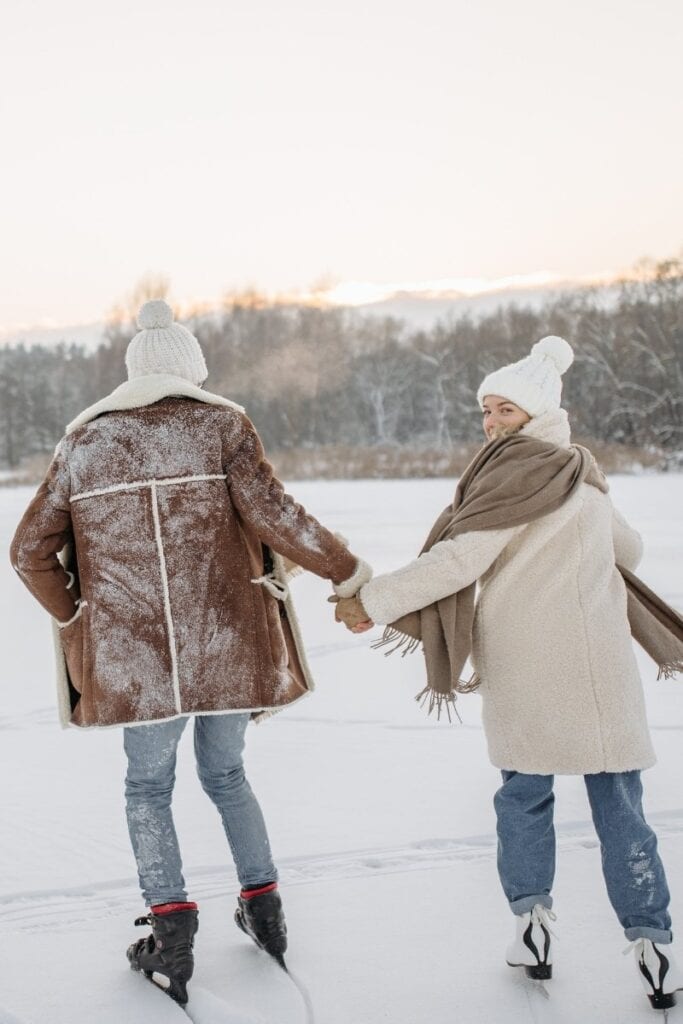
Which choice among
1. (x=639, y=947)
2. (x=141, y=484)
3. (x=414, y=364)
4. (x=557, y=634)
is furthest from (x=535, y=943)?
(x=414, y=364)

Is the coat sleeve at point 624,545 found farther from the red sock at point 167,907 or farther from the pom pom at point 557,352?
the red sock at point 167,907

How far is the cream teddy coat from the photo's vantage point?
2.46 m

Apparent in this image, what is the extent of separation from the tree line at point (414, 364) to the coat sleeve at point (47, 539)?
38.9 m

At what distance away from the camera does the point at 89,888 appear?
314 cm

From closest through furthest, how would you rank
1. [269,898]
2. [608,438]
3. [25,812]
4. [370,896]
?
[269,898] < [370,896] < [25,812] < [608,438]

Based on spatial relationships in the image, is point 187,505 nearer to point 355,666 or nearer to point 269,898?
point 269,898

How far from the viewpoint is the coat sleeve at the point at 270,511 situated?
2.52m

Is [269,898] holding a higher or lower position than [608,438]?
higher

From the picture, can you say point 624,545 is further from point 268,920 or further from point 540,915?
point 268,920

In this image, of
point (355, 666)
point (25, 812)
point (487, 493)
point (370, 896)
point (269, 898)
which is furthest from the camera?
point (355, 666)

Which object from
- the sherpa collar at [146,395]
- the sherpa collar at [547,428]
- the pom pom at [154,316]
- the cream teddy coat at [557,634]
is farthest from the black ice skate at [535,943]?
the pom pom at [154,316]

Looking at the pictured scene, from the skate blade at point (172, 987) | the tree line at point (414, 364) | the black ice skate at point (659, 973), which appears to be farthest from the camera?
the tree line at point (414, 364)

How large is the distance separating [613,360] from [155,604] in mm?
Answer: 41447

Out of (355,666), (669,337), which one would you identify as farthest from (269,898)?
(669,337)
